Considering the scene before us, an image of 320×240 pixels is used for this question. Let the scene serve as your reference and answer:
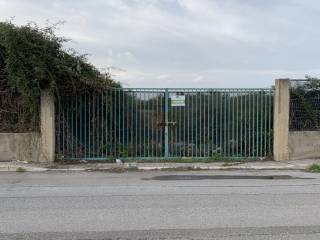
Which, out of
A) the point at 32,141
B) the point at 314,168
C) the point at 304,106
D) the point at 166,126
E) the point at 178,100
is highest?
the point at 178,100

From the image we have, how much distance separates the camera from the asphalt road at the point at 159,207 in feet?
22.3

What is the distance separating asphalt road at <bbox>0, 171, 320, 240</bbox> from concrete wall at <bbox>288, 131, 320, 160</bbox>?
336cm

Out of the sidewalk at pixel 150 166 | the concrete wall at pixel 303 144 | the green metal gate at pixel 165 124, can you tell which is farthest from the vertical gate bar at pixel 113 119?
the concrete wall at pixel 303 144

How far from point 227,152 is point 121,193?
731 cm

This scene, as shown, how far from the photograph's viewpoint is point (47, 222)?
7.38 meters

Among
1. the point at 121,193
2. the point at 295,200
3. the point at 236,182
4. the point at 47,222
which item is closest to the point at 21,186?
the point at 121,193

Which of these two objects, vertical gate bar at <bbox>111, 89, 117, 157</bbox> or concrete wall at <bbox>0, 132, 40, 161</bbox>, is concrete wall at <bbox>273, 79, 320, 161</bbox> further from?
concrete wall at <bbox>0, 132, 40, 161</bbox>

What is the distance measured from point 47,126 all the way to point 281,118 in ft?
24.6

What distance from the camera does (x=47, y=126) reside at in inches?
615

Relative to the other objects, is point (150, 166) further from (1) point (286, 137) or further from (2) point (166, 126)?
(1) point (286, 137)

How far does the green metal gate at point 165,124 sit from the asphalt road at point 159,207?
3.13m

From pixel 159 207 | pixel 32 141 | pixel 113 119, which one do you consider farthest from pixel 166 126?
pixel 159 207

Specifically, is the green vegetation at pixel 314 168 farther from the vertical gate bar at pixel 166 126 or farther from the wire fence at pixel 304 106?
the vertical gate bar at pixel 166 126

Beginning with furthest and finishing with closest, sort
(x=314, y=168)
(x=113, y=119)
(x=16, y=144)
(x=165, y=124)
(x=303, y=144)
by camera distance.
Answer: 1. (x=303, y=144)
2. (x=165, y=124)
3. (x=113, y=119)
4. (x=16, y=144)
5. (x=314, y=168)
